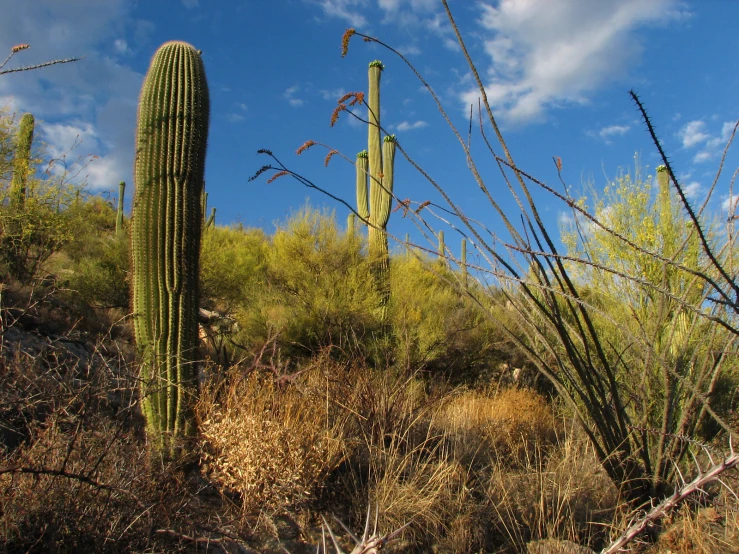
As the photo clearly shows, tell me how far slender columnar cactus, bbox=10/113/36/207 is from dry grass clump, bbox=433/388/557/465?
40.4 ft

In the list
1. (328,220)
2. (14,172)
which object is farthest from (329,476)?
(14,172)

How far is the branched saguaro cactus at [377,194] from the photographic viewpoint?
14.0 metres

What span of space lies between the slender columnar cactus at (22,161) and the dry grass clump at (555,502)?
46.4ft

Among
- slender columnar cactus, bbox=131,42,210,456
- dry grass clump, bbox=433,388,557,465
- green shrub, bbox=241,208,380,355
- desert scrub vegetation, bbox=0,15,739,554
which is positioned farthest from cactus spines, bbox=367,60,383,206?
slender columnar cactus, bbox=131,42,210,456

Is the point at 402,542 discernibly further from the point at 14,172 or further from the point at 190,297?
the point at 14,172

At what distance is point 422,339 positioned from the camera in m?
13.3

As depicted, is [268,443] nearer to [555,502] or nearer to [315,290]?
[555,502]

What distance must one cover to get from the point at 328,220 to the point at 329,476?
426 inches

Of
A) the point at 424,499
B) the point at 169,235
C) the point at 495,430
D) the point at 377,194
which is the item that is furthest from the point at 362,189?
the point at 424,499

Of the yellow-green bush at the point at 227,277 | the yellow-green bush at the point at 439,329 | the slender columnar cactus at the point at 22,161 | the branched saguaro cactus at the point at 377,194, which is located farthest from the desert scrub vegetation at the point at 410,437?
the slender columnar cactus at the point at 22,161

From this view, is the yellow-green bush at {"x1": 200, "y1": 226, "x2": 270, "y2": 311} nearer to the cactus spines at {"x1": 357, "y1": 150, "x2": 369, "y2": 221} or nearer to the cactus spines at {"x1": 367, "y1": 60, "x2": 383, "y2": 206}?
the cactus spines at {"x1": 357, "y1": 150, "x2": 369, "y2": 221}

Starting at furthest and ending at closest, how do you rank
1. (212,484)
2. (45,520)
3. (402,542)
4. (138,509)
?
(212,484) → (402,542) → (138,509) → (45,520)

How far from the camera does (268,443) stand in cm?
495

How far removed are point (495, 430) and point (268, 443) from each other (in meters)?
3.01
